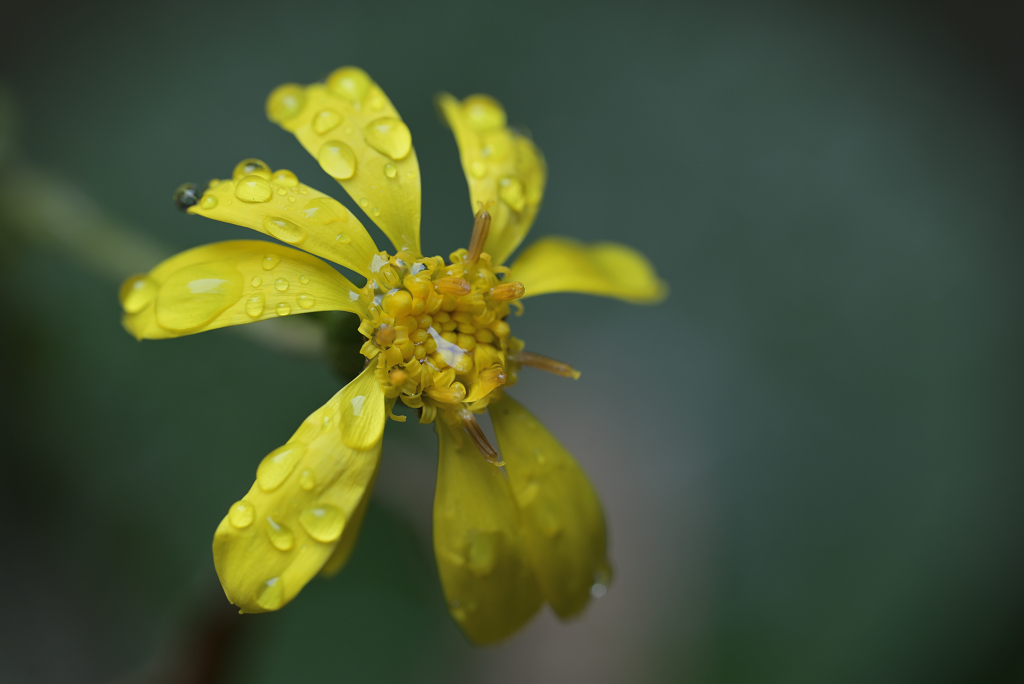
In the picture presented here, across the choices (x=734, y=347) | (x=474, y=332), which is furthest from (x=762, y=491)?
(x=474, y=332)

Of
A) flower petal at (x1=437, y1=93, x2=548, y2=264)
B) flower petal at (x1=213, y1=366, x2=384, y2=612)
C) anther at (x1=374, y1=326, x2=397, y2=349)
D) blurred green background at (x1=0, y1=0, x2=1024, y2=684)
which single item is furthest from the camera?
blurred green background at (x1=0, y1=0, x2=1024, y2=684)

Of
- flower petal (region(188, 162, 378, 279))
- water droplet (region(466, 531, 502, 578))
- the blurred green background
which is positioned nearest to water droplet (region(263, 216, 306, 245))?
flower petal (region(188, 162, 378, 279))

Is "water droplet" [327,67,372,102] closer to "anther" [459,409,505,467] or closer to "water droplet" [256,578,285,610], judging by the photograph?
"anther" [459,409,505,467]

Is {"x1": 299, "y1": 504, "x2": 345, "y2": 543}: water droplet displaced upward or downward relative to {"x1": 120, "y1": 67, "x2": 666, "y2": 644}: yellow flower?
downward

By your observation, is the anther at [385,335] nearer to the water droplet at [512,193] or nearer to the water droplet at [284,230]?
the water droplet at [284,230]

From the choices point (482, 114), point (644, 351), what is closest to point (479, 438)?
point (482, 114)

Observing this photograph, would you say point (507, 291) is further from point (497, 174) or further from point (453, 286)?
point (497, 174)

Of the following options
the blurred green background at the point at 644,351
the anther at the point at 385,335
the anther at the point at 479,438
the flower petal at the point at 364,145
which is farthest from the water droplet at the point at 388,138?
the blurred green background at the point at 644,351
